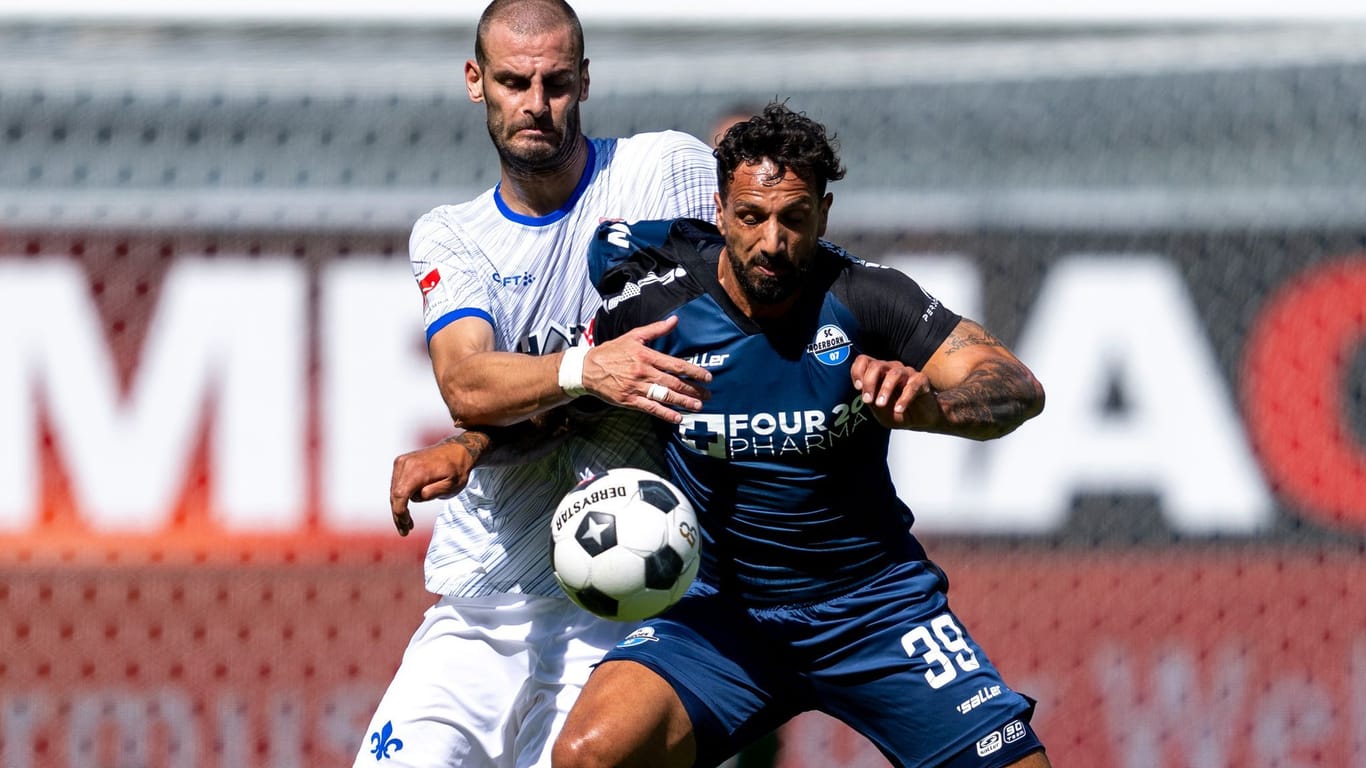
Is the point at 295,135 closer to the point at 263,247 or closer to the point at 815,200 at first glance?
the point at 263,247

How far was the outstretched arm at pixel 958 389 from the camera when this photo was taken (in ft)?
10.5

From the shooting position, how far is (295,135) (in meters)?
6.01

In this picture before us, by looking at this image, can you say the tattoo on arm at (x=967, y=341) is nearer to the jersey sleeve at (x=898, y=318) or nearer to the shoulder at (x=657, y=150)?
Result: the jersey sleeve at (x=898, y=318)

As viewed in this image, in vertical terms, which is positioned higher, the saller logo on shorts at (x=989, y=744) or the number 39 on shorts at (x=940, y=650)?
the number 39 on shorts at (x=940, y=650)

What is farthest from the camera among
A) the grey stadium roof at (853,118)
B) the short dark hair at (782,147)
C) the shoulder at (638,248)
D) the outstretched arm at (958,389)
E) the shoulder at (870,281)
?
the grey stadium roof at (853,118)

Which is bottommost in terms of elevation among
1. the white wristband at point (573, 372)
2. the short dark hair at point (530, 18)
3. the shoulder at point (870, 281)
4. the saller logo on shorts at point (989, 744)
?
the saller logo on shorts at point (989, 744)

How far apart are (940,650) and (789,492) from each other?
1.80 feet

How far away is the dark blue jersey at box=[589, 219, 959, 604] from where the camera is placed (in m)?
3.69

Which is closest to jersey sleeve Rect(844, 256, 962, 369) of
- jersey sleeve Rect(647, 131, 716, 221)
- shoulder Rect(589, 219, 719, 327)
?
shoulder Rect(589, 219, 719, 327)

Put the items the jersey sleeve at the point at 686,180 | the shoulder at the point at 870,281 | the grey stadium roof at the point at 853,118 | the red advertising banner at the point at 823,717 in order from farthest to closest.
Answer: the grey stadium roof at the point at 853,118
the red advertising banner at the point at 823,717
the jersey sleeve at the point at 686,180
the shoulder at the point at 870,281

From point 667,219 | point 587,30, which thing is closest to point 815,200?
point 667,219

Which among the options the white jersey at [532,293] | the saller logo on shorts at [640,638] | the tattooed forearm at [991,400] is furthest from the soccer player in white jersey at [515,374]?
the tattooed forearm at [991,400]

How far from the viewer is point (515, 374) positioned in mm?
3613

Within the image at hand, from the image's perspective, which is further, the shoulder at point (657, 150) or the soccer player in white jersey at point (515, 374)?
the shoulder at point (657, 150)
